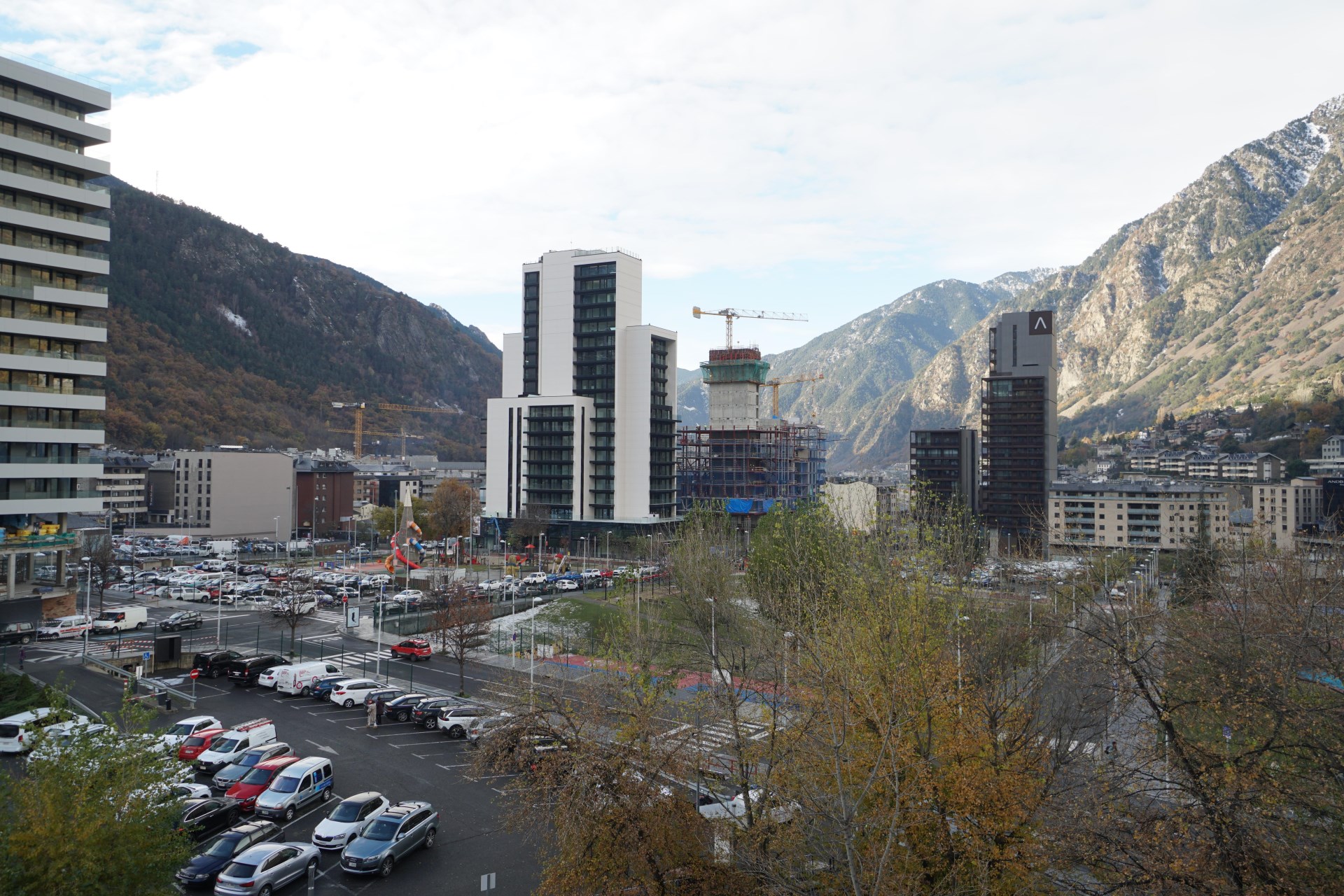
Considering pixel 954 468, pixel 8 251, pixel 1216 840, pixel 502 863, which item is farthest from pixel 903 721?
pixel 954 468

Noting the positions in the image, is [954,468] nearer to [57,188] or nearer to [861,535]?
[861,535]

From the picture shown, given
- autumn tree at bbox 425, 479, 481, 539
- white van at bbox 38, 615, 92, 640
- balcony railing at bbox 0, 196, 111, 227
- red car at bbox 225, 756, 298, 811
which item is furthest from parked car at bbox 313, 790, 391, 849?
autumn tree at bbox 425, 479, 481, 539

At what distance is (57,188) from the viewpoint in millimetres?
52844

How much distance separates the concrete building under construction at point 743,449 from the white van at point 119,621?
80.6 metres

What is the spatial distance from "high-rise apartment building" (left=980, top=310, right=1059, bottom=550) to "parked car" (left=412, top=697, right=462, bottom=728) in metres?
95.2

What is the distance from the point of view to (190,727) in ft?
93.7

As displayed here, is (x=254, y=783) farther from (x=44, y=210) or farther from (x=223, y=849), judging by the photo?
(x=44, y=210)

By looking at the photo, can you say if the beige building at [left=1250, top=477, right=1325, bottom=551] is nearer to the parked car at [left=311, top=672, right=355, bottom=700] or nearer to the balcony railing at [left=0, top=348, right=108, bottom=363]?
the parked car at [left=311, top=672, right=355, bottom=700]

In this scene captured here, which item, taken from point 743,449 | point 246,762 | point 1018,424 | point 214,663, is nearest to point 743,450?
point 743,449

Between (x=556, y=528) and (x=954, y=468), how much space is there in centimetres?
6811

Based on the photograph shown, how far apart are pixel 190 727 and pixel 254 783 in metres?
6.69

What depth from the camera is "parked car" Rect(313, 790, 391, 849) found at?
69.0ft

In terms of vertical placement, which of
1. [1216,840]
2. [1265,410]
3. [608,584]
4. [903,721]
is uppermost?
[1265,410]

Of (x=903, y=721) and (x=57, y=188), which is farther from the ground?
(x=57, y=188)
